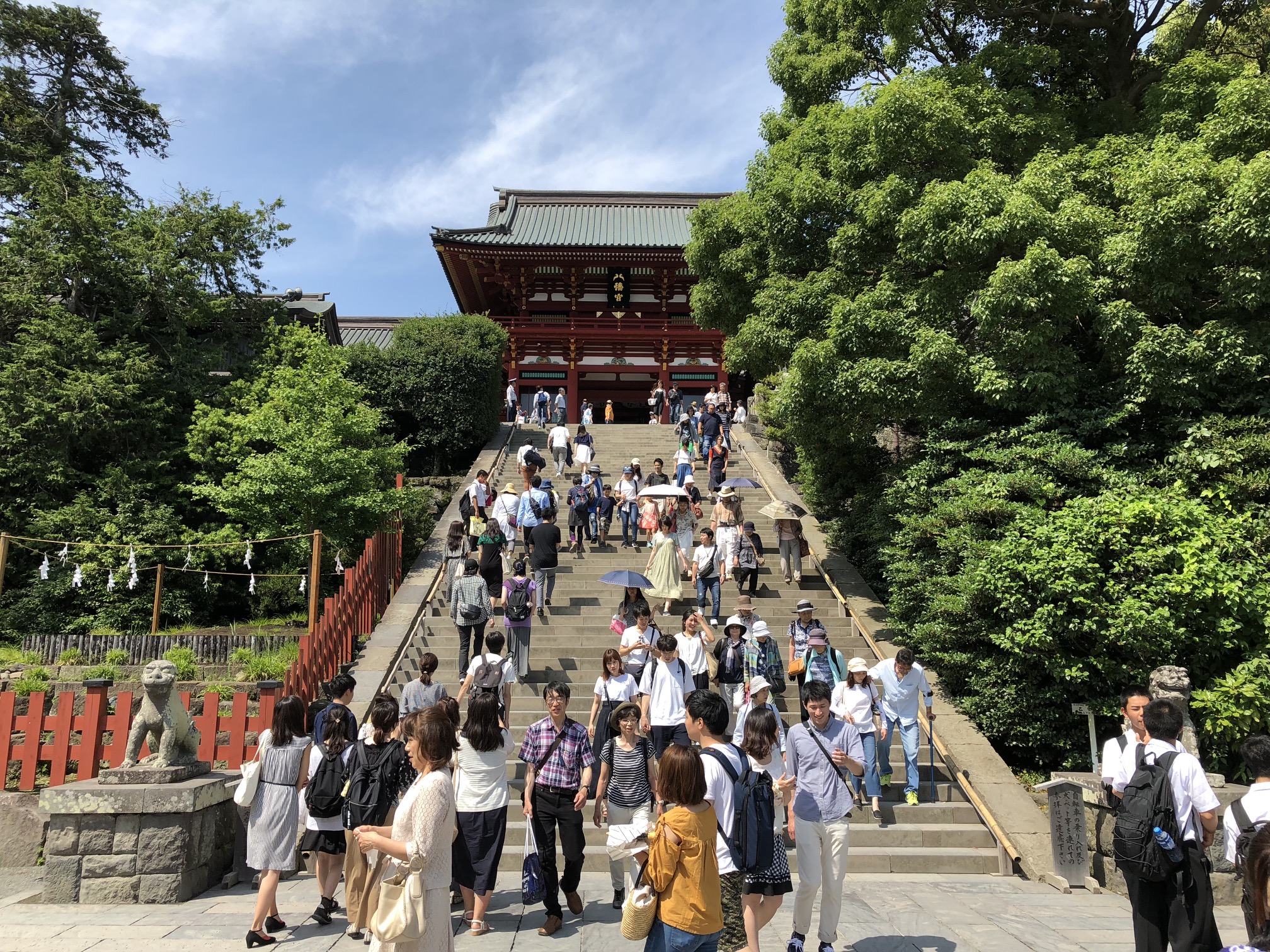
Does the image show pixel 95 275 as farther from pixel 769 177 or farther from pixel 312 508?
pixel 769 177

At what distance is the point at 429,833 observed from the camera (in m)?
3.59

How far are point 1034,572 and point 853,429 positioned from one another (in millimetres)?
4053

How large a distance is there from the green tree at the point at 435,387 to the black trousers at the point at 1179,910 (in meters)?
17.3

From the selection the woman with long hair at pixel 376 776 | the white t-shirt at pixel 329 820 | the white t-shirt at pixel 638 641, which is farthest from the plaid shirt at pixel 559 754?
the white t-shirt at pixel 638 641

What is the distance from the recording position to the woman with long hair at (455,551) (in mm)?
10812

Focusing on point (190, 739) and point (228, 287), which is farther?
point (228, 287)

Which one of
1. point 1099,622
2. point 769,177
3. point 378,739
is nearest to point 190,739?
point 378,739

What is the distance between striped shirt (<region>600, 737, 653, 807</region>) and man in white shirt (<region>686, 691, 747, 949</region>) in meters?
1.15

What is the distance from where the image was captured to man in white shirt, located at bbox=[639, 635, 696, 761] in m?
6.94

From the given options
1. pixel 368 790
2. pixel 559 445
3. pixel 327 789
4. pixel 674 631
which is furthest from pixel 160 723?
pixel 559 445

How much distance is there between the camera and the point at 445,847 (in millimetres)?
3717

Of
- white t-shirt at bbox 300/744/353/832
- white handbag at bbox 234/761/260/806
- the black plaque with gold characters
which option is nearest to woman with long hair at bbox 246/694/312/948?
white handbag at bbox 234/761/260/806

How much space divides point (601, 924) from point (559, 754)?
1165 mm

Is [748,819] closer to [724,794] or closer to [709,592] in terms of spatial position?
[724,794]
